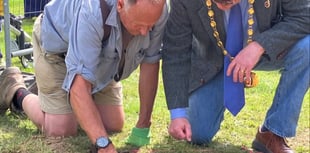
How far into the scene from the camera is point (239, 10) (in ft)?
10.5

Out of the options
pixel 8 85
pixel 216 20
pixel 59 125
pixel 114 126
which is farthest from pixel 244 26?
pixel 8 85

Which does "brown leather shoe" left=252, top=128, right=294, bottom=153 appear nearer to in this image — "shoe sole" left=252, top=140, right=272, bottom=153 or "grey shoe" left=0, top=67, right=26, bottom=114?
"shoe sole" left=252, top=140, right=272, bottom=153

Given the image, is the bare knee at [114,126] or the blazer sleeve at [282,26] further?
the bare knee at [114,126]

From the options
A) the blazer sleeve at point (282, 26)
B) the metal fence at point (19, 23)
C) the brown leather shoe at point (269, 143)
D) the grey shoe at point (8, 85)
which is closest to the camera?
the blazer sleeve at point (282, 26)

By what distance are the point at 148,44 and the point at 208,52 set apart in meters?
0.36

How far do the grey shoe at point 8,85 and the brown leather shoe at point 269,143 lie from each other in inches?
64.7

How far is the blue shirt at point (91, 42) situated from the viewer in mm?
3020

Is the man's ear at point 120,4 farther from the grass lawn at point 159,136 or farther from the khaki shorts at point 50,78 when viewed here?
the grass lawn at point 159,136

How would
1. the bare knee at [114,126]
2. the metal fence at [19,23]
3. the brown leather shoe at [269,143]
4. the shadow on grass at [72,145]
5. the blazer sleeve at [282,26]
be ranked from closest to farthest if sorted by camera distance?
1. the blazer sleeve at [282,26]
2. the brown leather shoe at [269,143]
3. the shadow on grass at [72,145]
4. the bare knee at [114,126]
5. the metal fence at [19,23]

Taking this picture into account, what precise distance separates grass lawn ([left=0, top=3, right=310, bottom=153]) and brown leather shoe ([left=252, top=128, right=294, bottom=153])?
0.25 feet

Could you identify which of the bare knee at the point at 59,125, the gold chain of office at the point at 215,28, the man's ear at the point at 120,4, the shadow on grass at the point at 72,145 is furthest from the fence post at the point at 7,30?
the gold chain of office at the point at 215,28

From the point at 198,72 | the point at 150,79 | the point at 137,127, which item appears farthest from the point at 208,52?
the point at 137,127

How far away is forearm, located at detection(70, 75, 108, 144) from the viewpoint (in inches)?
119

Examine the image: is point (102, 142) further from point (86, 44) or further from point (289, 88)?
point (289, 88)
